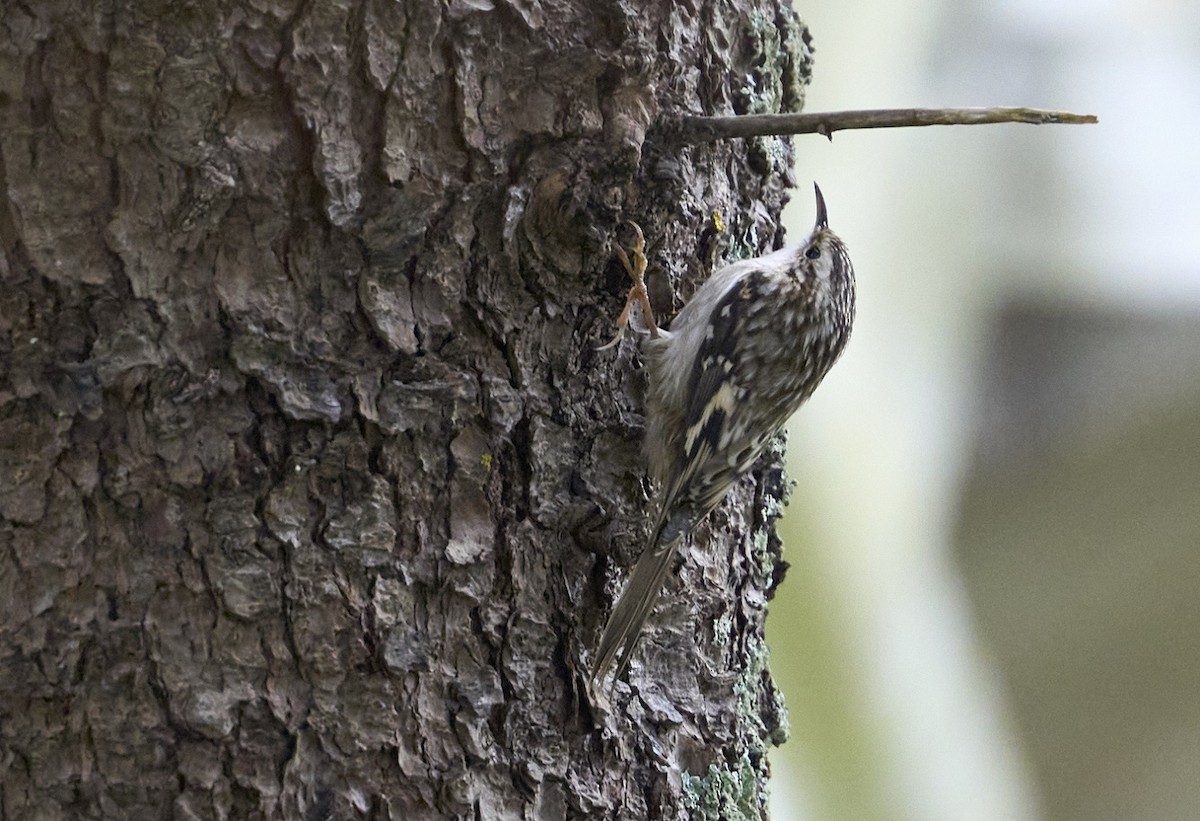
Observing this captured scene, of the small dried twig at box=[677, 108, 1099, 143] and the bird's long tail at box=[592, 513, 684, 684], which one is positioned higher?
the small dried twig at box=[677, 108, 1099, 143]

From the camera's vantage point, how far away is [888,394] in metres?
3.57

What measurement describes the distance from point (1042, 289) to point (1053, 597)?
1.15m

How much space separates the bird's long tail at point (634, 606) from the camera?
137 centimetres

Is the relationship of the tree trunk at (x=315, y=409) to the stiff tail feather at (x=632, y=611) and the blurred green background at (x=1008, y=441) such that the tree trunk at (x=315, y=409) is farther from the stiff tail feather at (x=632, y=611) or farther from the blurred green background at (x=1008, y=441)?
the blurred green background at (x=1008, y=441)

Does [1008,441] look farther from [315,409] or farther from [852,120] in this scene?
[315,409]

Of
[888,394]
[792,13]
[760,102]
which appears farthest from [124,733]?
[888,394]

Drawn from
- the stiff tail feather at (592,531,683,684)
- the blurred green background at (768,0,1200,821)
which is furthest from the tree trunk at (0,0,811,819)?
the blurred green background at (768,0,1200,821)

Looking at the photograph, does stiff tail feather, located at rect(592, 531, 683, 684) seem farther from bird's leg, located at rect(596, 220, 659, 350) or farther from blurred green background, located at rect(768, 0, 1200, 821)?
blurred green background, located at rect(768, 0, 1200, 821)

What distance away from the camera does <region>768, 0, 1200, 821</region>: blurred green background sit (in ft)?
11.2

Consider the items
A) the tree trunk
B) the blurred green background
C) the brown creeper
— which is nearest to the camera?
the tree trunk

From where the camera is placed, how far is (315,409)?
1194mm

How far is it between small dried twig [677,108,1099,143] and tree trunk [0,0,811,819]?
0.06 m

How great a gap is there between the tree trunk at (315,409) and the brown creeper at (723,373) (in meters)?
0.06

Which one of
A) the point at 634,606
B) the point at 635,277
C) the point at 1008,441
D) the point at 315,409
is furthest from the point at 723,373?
the point at 1008,441
